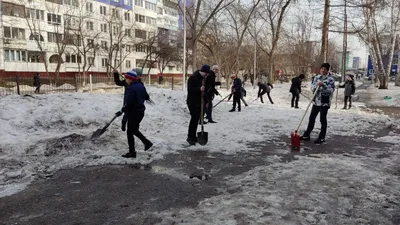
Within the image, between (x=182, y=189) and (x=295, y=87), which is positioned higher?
(x=295, y=87)

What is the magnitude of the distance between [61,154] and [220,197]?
370 cm

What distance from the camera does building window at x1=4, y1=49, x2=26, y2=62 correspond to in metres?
39.0

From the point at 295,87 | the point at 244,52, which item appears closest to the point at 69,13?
the point at 244,52

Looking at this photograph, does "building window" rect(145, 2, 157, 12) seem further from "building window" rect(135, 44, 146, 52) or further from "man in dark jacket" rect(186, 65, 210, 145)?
"man in dark jacket" rect(186, 65, 210, 145)

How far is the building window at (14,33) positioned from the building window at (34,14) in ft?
6.69

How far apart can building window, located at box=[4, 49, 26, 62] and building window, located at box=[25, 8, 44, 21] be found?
4.45 metres

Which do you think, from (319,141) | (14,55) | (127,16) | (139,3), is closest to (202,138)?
Result: (319,141)

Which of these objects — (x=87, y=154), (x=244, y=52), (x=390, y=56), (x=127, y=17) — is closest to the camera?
(x=87, y=154)

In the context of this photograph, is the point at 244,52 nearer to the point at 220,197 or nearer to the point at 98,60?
the point at 98,60

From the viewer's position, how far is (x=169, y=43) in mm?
51781

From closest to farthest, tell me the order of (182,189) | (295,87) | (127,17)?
(182,189) < (295,87) < (127,17)

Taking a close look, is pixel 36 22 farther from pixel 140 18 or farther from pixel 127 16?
pixel 140 18

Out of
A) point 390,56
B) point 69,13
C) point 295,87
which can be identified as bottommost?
point 295,87

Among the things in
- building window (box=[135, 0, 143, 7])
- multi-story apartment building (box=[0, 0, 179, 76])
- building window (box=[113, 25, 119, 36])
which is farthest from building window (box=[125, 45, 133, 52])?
building window (box=[135, 0, 143, 7])
